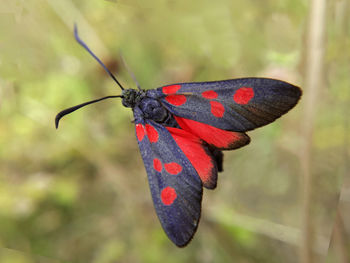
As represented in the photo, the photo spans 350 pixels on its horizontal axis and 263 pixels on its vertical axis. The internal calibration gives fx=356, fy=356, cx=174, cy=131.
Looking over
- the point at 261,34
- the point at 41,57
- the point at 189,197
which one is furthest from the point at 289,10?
the point at 41,57

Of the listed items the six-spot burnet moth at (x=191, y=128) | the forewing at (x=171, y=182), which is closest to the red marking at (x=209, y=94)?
the six-spot burnet moth at (x=191, y=128)

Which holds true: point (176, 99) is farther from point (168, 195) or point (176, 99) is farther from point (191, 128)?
point (168, 195)

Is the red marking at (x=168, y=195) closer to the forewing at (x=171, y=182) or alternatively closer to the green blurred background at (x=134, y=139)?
the forewing at (x=171, y=182)

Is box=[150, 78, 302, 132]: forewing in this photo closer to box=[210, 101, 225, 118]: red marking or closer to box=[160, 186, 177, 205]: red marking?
box=[210, 101, 225, 118]: red marking

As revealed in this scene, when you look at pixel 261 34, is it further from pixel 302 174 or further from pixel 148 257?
pixel 148 257

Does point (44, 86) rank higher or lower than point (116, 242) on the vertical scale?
higher

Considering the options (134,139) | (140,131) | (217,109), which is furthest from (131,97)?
(134,139)
